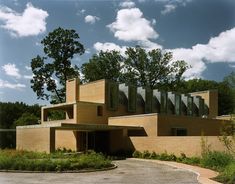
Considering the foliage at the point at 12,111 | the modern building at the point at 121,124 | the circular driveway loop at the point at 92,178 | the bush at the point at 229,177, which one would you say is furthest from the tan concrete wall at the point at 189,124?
the foliage at the point at 12,111

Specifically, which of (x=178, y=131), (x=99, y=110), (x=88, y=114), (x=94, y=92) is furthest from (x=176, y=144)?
(x=94, y=92)

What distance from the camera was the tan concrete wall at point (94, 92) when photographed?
42312 millimetres

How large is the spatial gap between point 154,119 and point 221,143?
428 inches

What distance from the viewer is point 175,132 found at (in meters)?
37.2

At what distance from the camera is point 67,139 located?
4131 cm

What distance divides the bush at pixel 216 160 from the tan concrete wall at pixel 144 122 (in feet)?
39.9

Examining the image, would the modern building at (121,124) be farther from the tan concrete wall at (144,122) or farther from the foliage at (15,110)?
the foliage at (15,110)

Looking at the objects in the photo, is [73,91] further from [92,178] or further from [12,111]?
[92,178]

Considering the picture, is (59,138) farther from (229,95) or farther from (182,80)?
(229,95)

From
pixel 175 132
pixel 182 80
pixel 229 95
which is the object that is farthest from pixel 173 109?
pixel 229 95

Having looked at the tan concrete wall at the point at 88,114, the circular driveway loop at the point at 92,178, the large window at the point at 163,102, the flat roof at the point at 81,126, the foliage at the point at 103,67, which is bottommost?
the circular driveway loop at the point at 92,178

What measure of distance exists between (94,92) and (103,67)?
20.3 m

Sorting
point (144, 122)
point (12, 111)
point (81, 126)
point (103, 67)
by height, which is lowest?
point (81, 126)

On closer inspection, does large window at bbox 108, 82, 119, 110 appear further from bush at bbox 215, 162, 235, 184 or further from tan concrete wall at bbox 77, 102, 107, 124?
bush at bbox 215, 162, 235, 184
